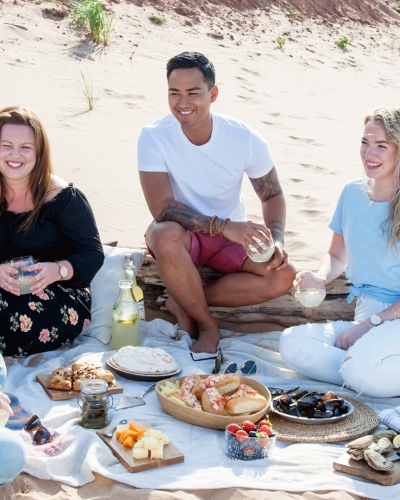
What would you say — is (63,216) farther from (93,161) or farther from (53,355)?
(93,161)

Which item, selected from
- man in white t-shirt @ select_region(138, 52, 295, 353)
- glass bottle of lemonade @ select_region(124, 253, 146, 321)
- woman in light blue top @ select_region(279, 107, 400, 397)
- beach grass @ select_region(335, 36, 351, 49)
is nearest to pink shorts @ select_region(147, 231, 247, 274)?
man in white t-shirt @ select_region(138, 52, 295, 353)

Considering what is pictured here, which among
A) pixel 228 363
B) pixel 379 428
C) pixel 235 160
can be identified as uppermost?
pixel 235 160

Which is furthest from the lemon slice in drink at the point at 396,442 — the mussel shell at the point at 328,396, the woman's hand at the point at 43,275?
the woman's hand at the point at 43,275

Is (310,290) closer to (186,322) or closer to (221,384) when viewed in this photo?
(221,384)

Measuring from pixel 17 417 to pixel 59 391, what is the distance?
367mm

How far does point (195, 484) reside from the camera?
2.94 metres

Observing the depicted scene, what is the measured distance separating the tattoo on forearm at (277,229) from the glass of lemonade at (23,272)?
1.59 m

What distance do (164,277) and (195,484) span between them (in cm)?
191

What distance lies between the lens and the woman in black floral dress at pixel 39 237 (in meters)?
4.10

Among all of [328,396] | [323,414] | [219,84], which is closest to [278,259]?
[328,396]

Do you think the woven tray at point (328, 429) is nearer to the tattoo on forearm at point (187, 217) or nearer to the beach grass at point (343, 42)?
the tattoo on forearm at point (187, 217)

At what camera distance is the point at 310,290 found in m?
4.10

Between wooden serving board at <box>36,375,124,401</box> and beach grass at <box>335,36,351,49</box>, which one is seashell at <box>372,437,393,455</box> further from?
beach grass at <box>335,36,351,49</box>

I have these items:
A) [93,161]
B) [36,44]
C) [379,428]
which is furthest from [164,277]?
[36,44]
